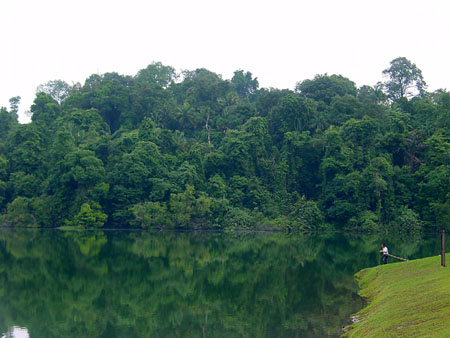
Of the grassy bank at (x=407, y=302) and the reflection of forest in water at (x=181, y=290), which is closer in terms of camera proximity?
the grassy bank at (x=407, y=302)

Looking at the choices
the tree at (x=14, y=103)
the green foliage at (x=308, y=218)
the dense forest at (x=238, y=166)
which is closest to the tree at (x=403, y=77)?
the dense forest at (x=238, y=166)

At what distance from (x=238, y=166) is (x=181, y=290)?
178 ft

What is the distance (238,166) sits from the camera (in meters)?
80.9

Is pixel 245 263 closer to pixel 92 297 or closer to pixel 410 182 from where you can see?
pixel 92 297

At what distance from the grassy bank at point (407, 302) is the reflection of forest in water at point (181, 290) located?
3.63 feet

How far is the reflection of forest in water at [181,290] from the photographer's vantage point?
1991cm

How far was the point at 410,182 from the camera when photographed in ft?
241

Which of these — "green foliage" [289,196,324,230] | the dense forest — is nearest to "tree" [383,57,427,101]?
the dense forest

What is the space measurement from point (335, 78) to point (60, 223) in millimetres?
56028

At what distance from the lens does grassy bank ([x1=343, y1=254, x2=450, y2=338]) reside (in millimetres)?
14109

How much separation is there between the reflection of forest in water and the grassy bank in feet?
3.63

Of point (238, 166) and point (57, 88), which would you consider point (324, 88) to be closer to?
point (238, 166)

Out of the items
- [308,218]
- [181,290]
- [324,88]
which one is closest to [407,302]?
[181,290]

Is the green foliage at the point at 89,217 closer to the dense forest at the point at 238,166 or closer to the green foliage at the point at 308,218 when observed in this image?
the dense forest at the point at 238,166
